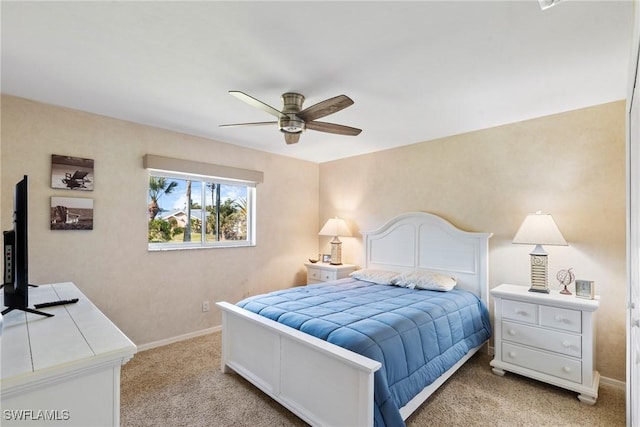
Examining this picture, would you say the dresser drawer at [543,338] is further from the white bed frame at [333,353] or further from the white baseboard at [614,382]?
the white baseboard at [614,382]

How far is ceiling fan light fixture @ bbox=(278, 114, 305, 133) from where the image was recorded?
2264mm

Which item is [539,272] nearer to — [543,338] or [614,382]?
[543,338]

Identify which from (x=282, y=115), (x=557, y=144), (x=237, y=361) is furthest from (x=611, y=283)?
(x=237, y=361)

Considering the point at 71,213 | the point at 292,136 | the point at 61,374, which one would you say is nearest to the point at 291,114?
the point at 292,136

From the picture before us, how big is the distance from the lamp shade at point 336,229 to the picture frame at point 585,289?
249cm

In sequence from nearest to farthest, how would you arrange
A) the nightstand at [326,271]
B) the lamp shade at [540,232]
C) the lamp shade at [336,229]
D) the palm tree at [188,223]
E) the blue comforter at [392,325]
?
the blue comforter at [392,325]
the lamp shade at [540,232]
the palm tree at [188,223]
the nightstand at [326,271]
the lamp shade at [336,229]

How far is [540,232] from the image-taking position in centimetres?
256

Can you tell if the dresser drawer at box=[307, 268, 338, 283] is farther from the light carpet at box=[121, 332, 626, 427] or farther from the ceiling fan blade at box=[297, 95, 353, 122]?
the ceiling fan blade at box=[297, 95, 353, 122]

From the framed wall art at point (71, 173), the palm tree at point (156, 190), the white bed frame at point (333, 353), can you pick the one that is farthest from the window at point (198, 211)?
the white bed frame at point (333, 353)

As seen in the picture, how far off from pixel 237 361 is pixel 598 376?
9.52ft

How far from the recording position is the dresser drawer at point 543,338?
2.31 metres

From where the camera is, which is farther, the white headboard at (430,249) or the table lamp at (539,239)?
the white headboard at (430,249)

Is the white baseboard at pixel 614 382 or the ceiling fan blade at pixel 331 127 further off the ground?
the ceiling fan blade at pixel 331 127

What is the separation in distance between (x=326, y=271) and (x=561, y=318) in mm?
2513
